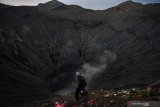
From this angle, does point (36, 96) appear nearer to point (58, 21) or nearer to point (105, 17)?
point (58, 21)

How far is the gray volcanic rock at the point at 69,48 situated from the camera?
4578cm

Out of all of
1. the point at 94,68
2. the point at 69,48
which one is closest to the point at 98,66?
the point at 94,68

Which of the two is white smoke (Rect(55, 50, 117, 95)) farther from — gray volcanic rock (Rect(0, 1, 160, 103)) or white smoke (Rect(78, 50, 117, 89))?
gray volcanic rock (Rect(0, 1, 160, 103))

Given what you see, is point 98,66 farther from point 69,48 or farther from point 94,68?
point 69,48

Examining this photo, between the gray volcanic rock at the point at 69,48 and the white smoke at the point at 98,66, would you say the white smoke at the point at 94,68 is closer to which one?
the white smoke at the point at 98,66

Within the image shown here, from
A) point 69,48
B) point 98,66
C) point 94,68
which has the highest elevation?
point 69,48

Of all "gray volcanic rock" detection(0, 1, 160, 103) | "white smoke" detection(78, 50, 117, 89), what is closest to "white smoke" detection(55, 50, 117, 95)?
"white smoke" detection(78, 50, 117, 89)

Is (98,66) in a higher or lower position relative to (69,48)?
lower

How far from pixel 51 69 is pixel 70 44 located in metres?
9.44

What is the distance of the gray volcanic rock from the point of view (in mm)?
45781

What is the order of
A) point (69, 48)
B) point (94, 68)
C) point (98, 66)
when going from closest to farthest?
point (94, 68)
point (98, 66)
point (69, 48)

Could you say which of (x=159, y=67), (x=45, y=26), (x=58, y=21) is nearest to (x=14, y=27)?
(x=45, y=26)

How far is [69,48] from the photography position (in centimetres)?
6222

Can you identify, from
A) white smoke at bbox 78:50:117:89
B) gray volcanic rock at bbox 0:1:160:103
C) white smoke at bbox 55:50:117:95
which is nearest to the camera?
gray volcanic rock at bbox 0:1:160:103
